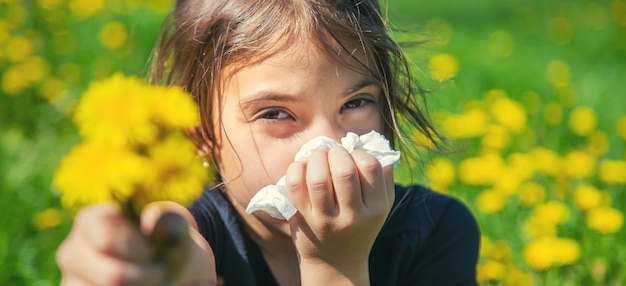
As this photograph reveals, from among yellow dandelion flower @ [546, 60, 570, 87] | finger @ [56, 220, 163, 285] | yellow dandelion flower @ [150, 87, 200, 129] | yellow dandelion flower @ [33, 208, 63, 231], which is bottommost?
yellow dandelion flower @ [546, 60, 570, 87]

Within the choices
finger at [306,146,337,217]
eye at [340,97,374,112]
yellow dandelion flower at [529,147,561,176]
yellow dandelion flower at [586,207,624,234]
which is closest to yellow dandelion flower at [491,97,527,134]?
yellow dandelion flower at [529,147,561,176]

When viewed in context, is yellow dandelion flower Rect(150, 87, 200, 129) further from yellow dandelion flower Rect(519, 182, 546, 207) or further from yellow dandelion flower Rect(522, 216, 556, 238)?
yellow dandelion flower Rect(519, 182, 546, 207)

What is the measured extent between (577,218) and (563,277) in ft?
0.94

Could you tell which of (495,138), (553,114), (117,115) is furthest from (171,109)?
(553,114)

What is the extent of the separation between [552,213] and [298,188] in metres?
1.22

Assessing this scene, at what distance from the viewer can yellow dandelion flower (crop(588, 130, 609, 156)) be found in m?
2.98

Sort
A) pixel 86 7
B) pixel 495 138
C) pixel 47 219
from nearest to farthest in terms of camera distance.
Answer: pixel 47 219
pixel 495 138
pixel 86 7

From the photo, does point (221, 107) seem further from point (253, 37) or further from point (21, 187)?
point (21, 187)

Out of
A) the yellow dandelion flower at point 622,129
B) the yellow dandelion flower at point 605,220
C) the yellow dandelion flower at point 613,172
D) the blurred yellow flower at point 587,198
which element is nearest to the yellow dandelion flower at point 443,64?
the yellow dandelion flower at point 622,129

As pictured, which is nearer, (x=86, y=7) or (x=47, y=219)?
(x=47, y=219)

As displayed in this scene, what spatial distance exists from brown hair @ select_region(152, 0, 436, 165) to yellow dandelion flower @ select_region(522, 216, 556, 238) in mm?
625

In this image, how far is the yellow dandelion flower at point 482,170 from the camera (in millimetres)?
2684

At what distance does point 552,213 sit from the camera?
8.06ft

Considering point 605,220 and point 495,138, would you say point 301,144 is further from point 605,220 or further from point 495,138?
point 495,138
